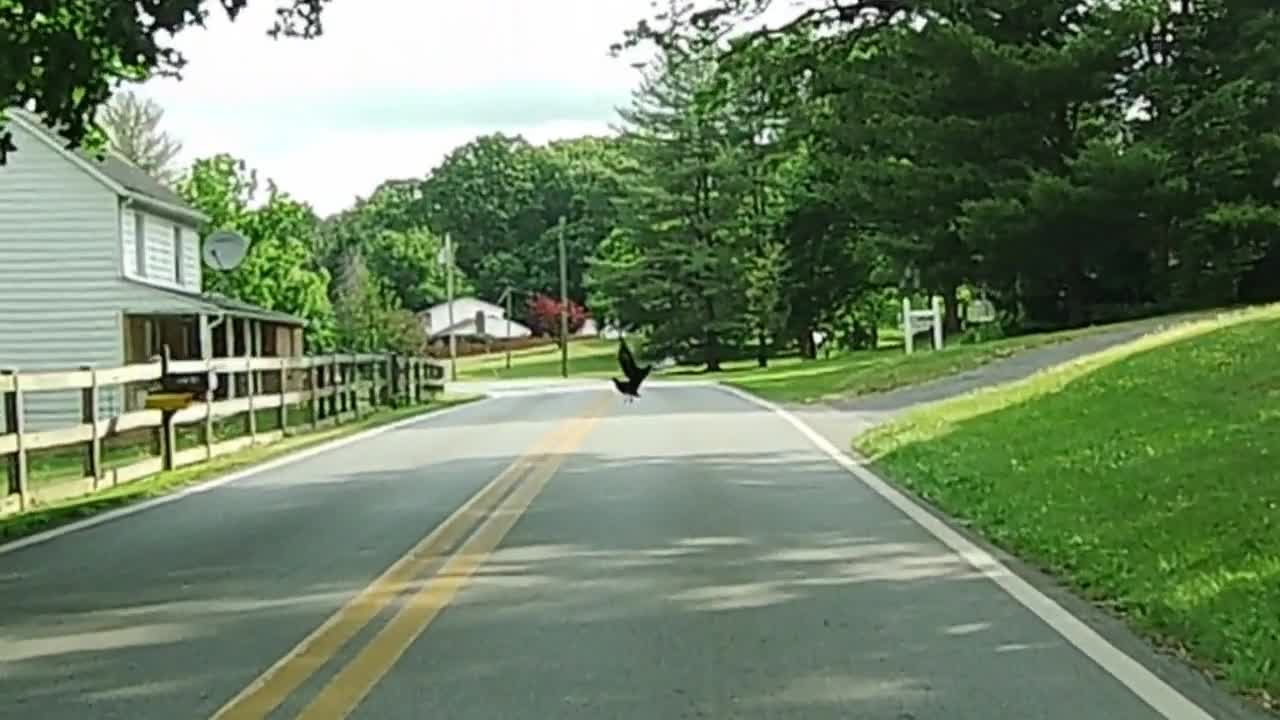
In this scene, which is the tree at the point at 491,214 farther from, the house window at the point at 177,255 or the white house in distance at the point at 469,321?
the house window at the point at 177,255

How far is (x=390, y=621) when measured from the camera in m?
A: 9.18

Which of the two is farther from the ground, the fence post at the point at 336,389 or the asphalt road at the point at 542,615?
the fence post at the point at 336,389

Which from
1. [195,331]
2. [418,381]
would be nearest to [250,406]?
[195,331]

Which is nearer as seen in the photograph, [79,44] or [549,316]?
[79,44]

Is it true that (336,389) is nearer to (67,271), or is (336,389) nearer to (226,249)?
(226,249)

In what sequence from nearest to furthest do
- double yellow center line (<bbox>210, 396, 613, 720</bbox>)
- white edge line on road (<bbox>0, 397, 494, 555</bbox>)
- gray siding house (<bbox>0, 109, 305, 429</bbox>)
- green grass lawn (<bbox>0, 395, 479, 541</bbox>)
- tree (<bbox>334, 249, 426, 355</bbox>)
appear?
double yellow center line (<bbox>210, 396, 613, 720</bbox>) < white edge line on road (<bbox>0, 397, 494, 555</bbox>) < green grass lawn (<bbox>0, 395, 479, 541</bbox>) < gray siding house (<bbox>0, 109, 305, 429</bbox>) < tree (<bbox>334, 249, 426, 355</bbox>)

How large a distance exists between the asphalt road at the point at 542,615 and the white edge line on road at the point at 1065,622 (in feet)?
0.26

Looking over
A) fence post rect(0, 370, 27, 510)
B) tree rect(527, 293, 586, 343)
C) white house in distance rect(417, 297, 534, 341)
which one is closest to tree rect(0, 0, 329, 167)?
fence post rect(0, 370, 27, 510)

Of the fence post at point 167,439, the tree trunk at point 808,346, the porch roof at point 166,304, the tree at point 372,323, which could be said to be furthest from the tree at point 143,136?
the fence post at point 167,439

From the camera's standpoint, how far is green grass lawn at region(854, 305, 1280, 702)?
348 inches

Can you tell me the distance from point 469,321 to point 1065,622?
354 feet

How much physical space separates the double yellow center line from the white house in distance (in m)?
96.9

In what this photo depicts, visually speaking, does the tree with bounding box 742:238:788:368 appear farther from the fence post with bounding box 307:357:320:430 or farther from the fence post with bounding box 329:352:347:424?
the fence post with bounding box 307:357:320:430

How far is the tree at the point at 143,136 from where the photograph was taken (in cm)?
8156
